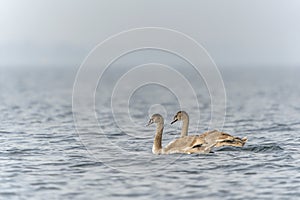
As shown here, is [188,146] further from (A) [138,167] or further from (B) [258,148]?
(B) [258,148]

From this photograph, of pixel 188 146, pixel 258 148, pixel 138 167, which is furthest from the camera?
pixel 258 148

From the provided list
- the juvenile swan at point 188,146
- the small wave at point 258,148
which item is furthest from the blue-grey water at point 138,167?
the juvenile swan at point 188,146

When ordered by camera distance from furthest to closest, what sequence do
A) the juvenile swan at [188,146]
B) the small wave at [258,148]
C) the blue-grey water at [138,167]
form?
the small wave at [258,148] → the juvenile swan at [188,146] → the blue-grey water at [138,167]

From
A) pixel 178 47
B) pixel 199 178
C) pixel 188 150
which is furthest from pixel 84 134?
pixel 199 178

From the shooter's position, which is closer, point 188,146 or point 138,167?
point 138,167

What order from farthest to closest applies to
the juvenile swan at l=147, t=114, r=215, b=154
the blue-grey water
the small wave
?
the small wave
the juvenile swan at l=147, t=114, r=215, b=154
the blue-grey water

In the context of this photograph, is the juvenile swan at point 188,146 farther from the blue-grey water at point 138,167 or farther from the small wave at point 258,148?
the small wave at point 258,148

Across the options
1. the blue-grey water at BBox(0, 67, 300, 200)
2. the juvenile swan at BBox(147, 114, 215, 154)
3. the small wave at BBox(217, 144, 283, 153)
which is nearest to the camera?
the blue-grey water at BBox(0, 67, 300, 200)

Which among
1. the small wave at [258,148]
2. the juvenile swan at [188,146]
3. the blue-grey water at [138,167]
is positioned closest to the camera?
the blue-grey water at [138,167]

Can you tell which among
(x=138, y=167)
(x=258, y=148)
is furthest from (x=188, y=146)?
(x=258, y=148)

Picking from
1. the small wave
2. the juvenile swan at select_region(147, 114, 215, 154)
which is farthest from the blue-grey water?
the juvenile swan at select_region(147, 114, 215, 154)

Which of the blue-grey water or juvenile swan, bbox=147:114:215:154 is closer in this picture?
the blue-grey water

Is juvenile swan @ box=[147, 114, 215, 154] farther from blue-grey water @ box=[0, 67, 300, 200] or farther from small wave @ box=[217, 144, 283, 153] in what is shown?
small wave @ box=[217, 144, 283, 153]

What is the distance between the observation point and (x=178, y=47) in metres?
26.1
